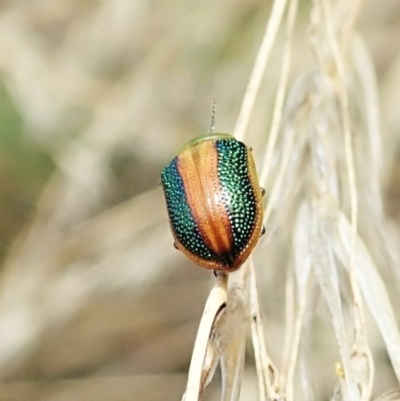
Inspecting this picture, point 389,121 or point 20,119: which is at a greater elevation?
point 20,119

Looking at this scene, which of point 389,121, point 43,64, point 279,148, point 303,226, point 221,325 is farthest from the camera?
point 43,64

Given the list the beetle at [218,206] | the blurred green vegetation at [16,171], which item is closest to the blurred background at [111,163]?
the blurred green vegetation at [16,171]

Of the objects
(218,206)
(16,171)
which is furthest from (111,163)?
(218,206)

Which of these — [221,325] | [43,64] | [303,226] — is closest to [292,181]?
[303,226]

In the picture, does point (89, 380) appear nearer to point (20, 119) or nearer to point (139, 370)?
point (139, 370)

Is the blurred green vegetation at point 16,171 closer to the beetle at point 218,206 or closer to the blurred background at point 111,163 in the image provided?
the blurred background at point 111,163

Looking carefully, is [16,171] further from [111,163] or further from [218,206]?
[218,206]
